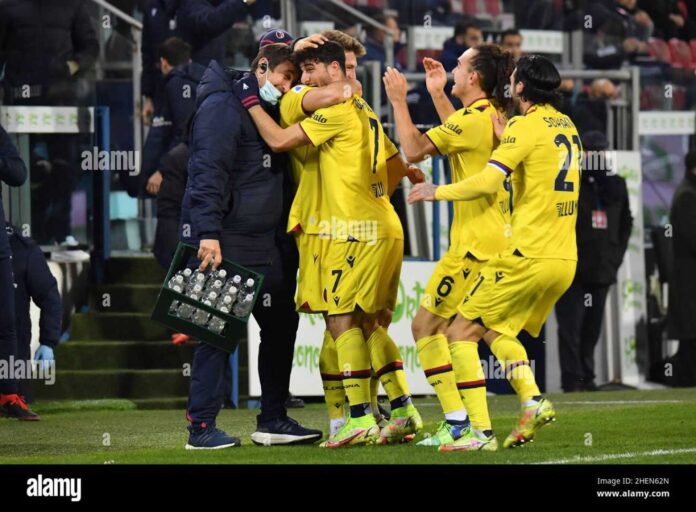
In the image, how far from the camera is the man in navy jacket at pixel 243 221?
28.7ft

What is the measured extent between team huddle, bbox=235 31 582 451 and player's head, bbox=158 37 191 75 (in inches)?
A: 217

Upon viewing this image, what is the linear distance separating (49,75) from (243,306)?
6.59 meters

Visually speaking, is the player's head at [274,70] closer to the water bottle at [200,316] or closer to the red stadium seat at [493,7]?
the water bottle at [200,316]

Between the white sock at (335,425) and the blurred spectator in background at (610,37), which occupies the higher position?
the blurred spectator in background at (610,37)

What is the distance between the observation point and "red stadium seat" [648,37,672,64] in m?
20.4

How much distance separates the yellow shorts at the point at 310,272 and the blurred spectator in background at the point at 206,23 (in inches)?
234

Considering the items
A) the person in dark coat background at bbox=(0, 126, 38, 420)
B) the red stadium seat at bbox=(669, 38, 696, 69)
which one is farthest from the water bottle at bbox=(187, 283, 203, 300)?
the red stadium seat at bbox=(669, 38, 696, 69)

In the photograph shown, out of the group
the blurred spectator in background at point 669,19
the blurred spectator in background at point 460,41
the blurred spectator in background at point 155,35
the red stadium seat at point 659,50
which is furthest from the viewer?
the blurred spectator in background at point 669,19

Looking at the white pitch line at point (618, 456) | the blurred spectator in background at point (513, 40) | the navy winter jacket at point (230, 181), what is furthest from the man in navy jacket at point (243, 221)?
the blurred spectator in background at point (513, 40)

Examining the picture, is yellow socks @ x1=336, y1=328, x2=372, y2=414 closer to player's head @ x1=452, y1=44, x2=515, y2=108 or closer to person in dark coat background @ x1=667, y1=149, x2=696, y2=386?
player's head @ x1=452, y1=44, x2=515, y2=108

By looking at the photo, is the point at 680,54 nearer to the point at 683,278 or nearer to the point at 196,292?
the point at 683,278

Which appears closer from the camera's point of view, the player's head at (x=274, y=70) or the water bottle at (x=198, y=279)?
the water bottle at (x=198, y=279)

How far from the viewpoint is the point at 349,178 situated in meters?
9.06
